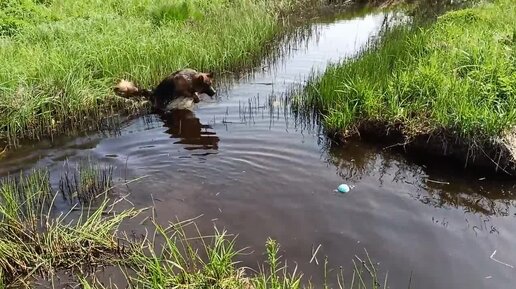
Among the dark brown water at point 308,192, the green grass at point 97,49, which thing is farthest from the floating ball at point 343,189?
the green grass at point 97,49

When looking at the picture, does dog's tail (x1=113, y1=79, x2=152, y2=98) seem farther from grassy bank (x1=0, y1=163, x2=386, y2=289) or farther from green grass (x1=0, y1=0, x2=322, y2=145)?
grassy bank (x1=0, y1=163, x2=386, y2=289)

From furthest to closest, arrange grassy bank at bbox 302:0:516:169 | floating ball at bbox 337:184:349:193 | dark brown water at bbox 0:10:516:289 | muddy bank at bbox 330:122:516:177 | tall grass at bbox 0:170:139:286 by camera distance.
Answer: grassy bank at bbox 302:0:516:169 < muddy bank at bbox 330:122:516:177 < floating ball at bbox 337:184:349:193 < dark brown water at bbox 0:10:516:289 < tall grass at bbox 0:170:139:286

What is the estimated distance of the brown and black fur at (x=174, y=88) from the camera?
24.5 ft

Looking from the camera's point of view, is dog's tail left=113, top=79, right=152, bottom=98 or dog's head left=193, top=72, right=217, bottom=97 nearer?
dog's head left=193, top=72, right=217, bottom=97

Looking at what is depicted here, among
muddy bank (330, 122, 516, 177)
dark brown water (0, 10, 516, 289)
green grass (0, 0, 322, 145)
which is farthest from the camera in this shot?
green grass (0, 0, 322, 145)

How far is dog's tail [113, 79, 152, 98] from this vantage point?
25.5 feet

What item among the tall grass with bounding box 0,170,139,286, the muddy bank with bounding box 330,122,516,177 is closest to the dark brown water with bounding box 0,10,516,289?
the muddy bank with bounding box 330,122,516,177

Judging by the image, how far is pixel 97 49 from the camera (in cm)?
834

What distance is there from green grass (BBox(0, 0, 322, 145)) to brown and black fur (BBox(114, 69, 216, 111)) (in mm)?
243

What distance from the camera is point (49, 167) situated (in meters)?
5.89

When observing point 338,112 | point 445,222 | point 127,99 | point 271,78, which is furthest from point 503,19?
point 127,99

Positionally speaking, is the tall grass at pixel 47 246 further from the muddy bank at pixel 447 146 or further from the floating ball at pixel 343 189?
the muddy bank at pixel 447 146

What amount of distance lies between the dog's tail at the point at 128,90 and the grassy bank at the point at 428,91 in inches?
102

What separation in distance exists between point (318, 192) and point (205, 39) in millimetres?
5533
